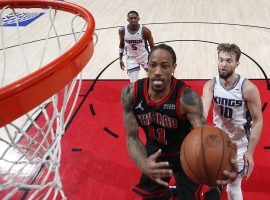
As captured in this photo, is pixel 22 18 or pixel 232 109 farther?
pixel 22 18

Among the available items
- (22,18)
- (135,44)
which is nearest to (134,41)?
(135,44)

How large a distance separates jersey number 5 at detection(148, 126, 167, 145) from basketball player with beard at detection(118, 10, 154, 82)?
2643mm

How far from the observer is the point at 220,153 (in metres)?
2.19

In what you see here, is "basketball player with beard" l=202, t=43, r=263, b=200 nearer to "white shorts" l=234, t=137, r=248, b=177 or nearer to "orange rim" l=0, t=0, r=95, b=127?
"white shorts" l=234, t=137, r=248, b=177

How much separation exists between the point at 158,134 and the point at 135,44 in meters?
2.79

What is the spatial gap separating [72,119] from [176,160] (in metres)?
2.56

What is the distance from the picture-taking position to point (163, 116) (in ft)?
8.71

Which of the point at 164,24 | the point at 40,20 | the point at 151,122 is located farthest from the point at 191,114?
the point at 40,20

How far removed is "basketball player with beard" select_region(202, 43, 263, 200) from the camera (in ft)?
9.51

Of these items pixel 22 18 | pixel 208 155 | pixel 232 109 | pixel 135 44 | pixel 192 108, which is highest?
pixel 192 108

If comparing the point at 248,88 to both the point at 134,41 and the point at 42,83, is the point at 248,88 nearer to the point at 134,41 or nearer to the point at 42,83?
the point at 42,83

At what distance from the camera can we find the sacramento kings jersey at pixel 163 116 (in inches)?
103

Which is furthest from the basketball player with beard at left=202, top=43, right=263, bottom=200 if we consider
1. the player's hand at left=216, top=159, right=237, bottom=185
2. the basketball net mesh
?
the basketball net mesh

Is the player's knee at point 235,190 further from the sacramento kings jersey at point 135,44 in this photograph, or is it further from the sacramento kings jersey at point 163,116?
the sacramento kings jersey at point 135,44
